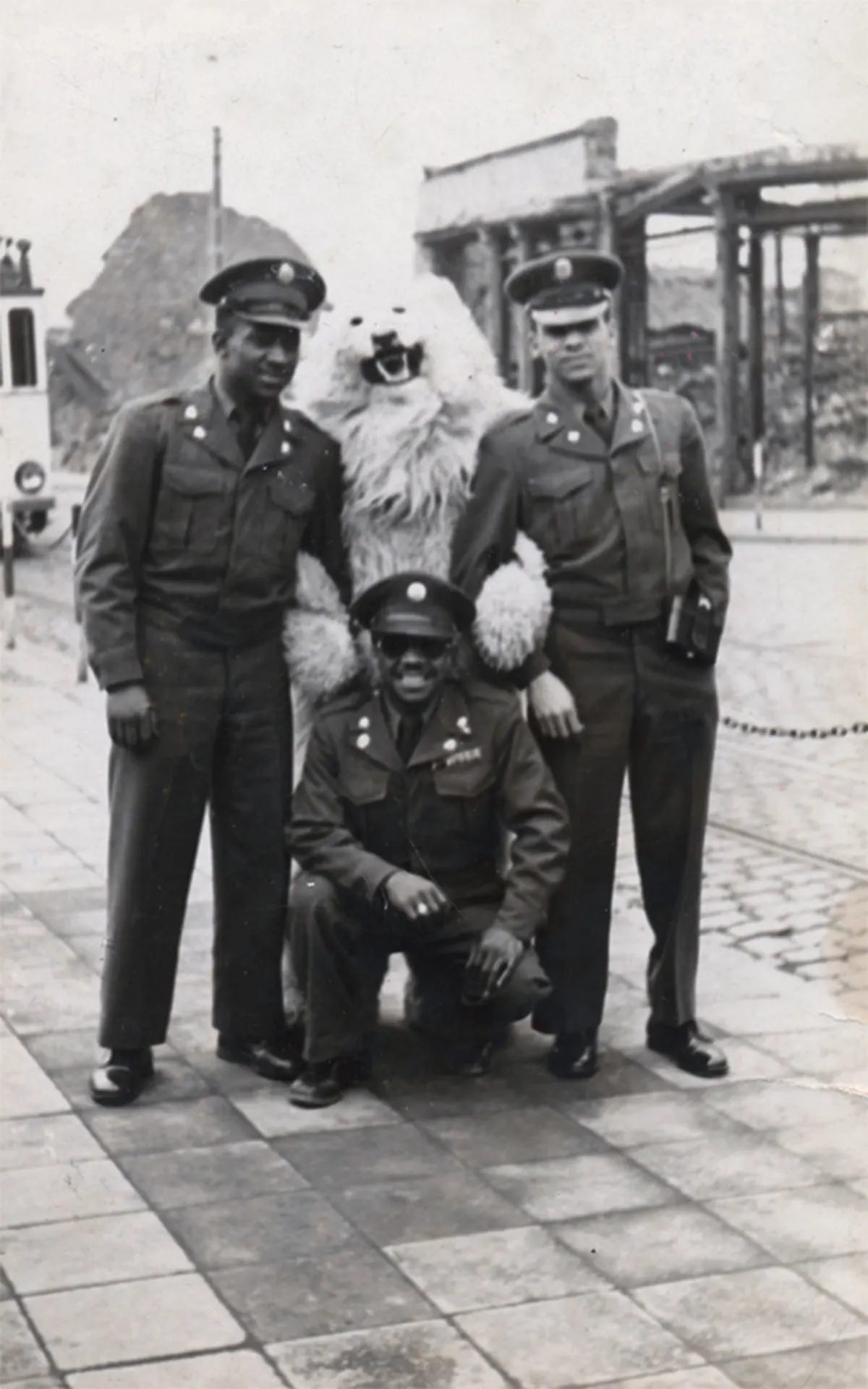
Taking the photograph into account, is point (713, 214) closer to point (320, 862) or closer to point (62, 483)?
point (62, 483)

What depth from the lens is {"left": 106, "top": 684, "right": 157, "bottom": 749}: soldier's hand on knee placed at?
438 centimetres

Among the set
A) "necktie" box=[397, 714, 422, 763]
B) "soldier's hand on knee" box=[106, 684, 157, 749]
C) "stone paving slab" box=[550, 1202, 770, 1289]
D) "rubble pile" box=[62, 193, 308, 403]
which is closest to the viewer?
"stone paving slab" box=[550, 1202, 770, 1289]

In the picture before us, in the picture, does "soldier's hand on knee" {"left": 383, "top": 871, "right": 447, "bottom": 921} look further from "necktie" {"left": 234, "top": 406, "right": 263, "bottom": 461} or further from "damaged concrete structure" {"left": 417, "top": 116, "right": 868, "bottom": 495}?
"damaged concrete structure" {"left": 417, "top": 116, "right": 868, "bottom": 495}

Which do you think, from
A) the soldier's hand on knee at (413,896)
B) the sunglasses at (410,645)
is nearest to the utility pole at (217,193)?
the sunglasses at (410,645)

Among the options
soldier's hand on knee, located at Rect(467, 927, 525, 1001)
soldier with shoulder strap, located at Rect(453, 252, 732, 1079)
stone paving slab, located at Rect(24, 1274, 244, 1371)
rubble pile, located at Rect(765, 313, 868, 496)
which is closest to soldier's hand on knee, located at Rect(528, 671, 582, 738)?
soldier with shoulder strap, located at Rect(453, 252, 732, 1079)

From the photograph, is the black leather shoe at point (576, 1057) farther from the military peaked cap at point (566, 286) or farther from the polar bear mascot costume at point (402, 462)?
the military peaked cap at point (566, 286)

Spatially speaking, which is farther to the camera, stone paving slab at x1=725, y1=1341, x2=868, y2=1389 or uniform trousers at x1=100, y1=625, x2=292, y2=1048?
uniform trousers at x1=100, y1=625, x2=292, y2=1048

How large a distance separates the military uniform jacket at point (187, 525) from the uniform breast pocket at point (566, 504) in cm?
53

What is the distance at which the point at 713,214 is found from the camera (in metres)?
21.2

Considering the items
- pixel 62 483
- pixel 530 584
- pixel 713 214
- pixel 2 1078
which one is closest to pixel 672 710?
pixel 530 584

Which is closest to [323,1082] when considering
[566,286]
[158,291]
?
[566,286]

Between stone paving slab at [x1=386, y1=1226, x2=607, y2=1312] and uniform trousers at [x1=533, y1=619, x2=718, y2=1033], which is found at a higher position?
uniform trousers at [x1=533, y1=619, x2=718, y2=1033]

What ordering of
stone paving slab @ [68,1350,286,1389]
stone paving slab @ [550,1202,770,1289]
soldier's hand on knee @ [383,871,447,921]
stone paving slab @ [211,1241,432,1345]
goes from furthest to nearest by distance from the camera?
soldier's hand on knee @ [383,871,447,921]
stone paving slab @ [550,1202,770,1289]
stone paving slab @ [211,1241,432,1345]
stone paving slab @ [68,1350,286,1389]

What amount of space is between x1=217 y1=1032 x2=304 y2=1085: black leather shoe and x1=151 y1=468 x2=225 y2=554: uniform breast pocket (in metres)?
1.22
